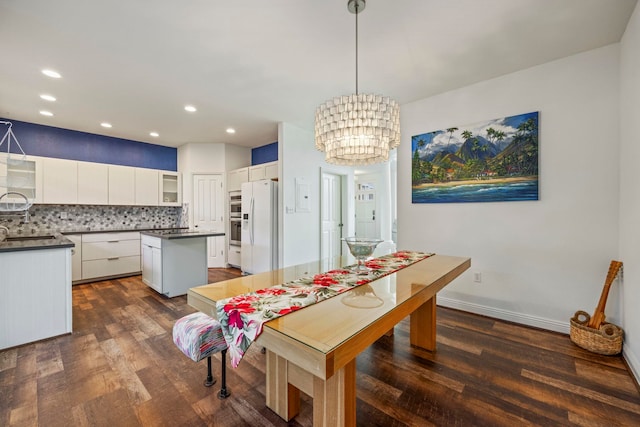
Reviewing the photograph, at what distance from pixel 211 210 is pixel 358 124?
4.42m

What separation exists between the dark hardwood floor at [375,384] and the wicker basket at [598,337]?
7cm

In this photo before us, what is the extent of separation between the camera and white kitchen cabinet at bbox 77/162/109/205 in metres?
4.44

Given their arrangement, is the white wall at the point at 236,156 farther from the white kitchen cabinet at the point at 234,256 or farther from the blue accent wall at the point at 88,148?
the white kitchen cabinet at the point at 234,256

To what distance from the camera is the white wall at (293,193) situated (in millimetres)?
4191

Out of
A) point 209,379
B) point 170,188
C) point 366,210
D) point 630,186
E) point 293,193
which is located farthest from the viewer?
point 366,210

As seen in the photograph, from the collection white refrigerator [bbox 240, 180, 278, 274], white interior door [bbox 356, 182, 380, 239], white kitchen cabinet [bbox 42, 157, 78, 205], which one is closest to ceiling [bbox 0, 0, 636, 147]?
white kitchen cabinet [bbox 42, 157, 78, 205]

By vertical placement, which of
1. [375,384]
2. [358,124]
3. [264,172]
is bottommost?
[375,384]

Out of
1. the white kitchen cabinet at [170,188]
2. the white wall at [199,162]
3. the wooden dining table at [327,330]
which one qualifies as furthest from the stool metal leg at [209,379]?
the white kitchen cabinet at [170,188]

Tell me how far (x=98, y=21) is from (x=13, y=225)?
13.3 feet

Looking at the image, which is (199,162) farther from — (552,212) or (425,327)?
(552,212)

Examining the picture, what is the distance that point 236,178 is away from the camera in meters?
5.38

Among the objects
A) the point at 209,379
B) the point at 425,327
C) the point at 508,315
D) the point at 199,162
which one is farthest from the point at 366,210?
the point at 209,379

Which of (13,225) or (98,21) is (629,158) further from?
(13,225)

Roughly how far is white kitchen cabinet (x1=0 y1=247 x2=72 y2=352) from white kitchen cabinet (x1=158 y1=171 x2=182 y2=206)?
3.01 meters
